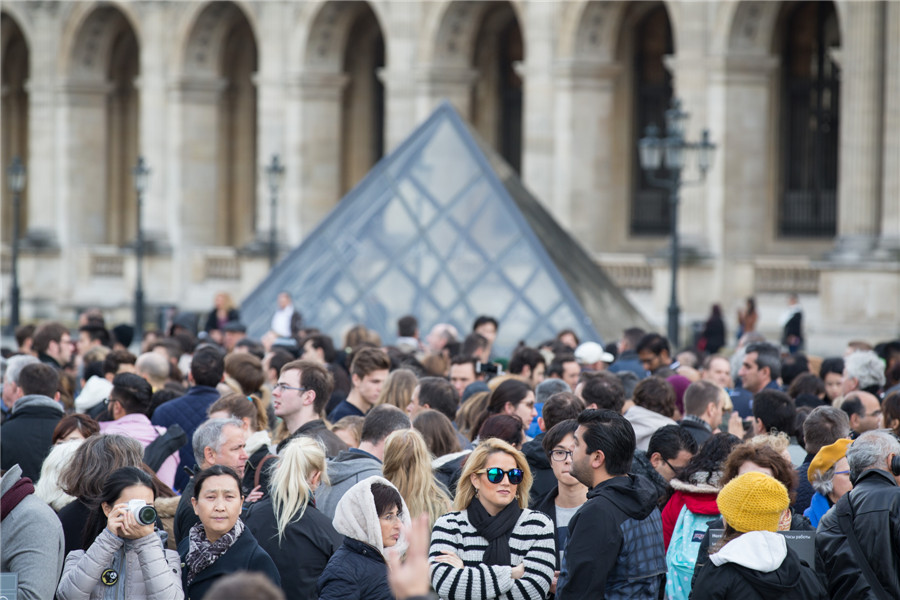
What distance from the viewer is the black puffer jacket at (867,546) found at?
18.1 ft

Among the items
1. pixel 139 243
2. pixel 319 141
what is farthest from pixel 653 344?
pixel 319 141

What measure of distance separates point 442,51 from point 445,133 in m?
10.2

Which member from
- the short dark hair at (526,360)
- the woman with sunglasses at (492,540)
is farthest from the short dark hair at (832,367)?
the woman with sunglasses at (492,540)

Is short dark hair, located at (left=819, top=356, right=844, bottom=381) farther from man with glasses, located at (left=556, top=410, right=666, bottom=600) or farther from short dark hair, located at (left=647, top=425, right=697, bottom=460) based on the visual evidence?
man with glasses, located at (left=556, top=410, right=666, bottom=600)

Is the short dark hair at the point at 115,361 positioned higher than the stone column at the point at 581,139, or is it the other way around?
the stone column at the point at 581,139

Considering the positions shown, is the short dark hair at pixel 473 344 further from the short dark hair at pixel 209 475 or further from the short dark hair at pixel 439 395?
the short dark hair at pixel 209 475

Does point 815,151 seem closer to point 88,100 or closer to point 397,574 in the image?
point 88,100

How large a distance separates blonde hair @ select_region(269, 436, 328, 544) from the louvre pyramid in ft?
36.6

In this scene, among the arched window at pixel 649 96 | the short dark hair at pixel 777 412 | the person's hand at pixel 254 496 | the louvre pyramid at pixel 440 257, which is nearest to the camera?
the person's hand at pixel 254 496

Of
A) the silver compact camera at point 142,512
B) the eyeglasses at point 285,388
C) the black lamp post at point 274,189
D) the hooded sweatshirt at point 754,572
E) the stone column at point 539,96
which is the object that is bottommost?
the hooded sweatshirt at point 754,572

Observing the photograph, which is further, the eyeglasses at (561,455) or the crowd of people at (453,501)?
the eyeglasses at (561,455)

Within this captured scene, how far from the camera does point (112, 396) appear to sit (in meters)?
7.68

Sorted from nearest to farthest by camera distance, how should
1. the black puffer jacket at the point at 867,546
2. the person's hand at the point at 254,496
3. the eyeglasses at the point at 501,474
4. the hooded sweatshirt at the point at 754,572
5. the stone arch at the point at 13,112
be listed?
the hooded sweatshirt at the point at 754,572 < the eyeglasses at the point at 501,474 < the black puffer jacket at the point at 867,546 < the person's hand at the point at 254,496 < the stone arch at the point at 13,112

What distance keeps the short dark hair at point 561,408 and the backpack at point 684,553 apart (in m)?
1.12
